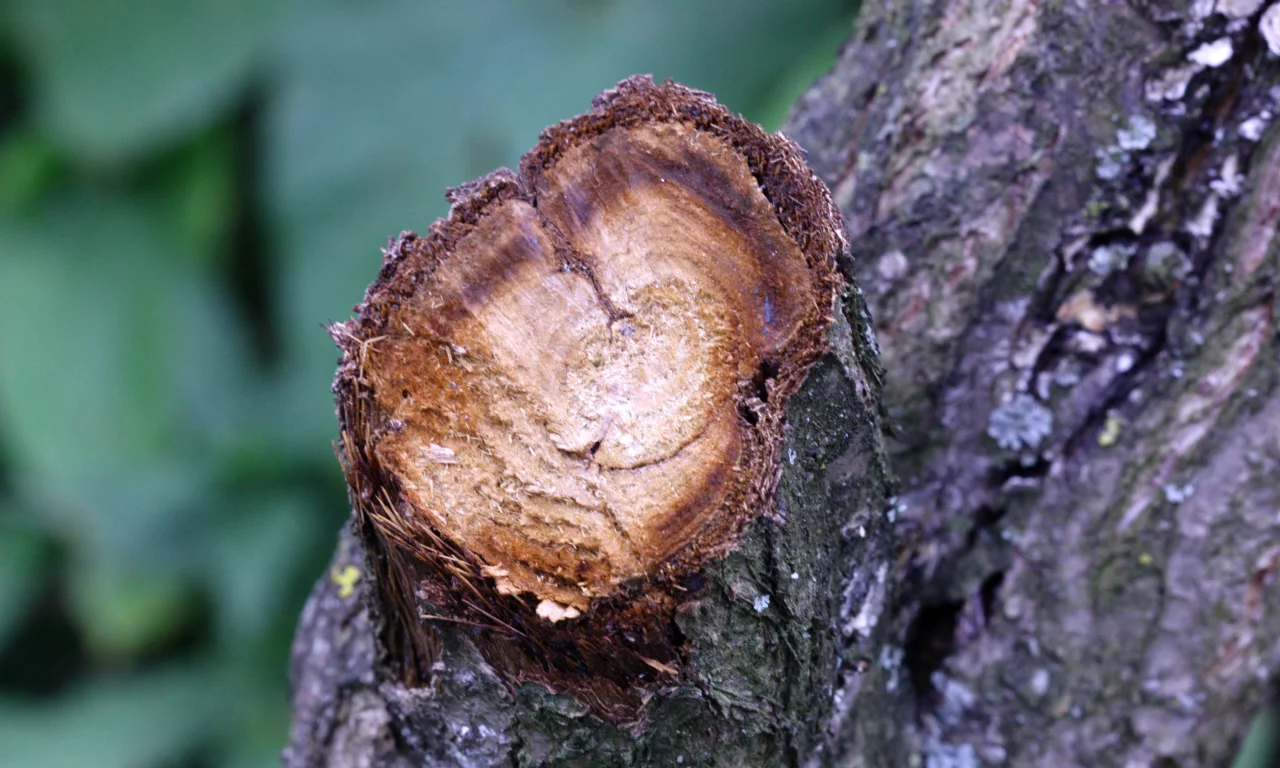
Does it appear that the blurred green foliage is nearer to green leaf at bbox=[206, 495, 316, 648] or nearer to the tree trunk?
green leaf at bbox=[206, 495, 316, 648]

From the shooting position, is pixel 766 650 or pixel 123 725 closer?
pixel 766 650

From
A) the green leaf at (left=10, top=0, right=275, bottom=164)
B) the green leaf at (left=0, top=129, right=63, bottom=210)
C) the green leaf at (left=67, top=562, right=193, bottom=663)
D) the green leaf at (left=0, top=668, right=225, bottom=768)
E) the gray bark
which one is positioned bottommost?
the green leaf at (left=0, top=668, right=225, bottom=768)

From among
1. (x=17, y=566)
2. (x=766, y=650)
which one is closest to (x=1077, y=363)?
(x=766, y=650)

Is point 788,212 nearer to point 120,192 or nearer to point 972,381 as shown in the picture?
point 972,381

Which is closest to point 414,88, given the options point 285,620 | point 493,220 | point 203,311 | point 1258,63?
point 203,311

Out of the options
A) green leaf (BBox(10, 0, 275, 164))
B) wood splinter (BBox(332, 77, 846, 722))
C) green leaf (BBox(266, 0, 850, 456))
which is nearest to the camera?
wood splinter (BBox(332, 77, 846, 722))

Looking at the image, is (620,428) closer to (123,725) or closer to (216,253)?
(216,253)

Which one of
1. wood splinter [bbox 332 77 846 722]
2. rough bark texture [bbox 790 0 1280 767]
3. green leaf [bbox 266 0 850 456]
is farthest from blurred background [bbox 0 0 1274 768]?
wood splinter [bbox 332 77 846 722]

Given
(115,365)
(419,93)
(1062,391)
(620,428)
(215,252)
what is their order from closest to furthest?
(620,428)
(1062,391)
(419,93)
(115,365)
(215,252)
